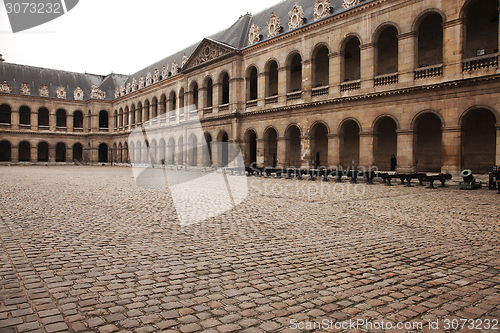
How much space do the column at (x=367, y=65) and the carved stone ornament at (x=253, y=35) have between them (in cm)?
1069

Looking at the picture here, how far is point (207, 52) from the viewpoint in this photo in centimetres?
3409

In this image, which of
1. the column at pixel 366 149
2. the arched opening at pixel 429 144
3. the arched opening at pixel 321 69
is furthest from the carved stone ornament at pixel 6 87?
the arched opening at pixel 429 144

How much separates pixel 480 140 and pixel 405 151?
13.7 ft

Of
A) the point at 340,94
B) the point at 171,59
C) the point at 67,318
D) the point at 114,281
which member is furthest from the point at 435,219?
the point at 171,59

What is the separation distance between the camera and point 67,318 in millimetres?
3105

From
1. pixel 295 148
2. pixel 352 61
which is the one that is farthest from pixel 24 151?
pixel 352 61

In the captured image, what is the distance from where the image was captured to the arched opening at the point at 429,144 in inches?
831

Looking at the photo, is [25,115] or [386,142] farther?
[25,115]

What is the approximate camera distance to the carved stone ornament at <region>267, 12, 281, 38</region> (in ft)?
89.4

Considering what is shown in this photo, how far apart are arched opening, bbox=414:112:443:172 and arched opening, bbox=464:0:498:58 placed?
4217 mm

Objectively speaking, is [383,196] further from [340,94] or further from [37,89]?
[37,89]

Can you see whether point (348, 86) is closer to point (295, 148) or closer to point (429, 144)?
point (429, 144)

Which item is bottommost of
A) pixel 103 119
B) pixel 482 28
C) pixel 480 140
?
pixel 480 140

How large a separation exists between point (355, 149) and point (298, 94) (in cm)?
603
